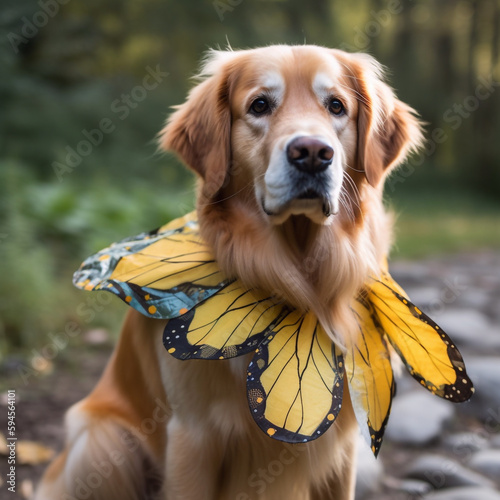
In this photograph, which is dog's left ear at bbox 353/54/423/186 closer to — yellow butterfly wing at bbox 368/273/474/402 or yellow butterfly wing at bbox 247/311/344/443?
yellow butterfly wing at bbox 368/273/474/402

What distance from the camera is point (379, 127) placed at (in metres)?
2.40

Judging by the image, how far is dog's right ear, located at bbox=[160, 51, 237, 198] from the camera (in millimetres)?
2299

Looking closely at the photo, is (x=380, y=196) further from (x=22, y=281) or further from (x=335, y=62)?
(x=22, y=281)

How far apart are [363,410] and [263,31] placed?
1012 cm

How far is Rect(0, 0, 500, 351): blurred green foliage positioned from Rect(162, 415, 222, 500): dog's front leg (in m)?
1.65

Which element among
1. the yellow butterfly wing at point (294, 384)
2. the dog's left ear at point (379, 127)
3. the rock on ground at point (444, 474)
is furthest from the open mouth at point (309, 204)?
the rock on ground at point (444, 474)

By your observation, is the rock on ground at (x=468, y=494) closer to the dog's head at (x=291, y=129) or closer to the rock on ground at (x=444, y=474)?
the rock on ground at (x=444, y=474)

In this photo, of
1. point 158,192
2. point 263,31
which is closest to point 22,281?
point 158,192

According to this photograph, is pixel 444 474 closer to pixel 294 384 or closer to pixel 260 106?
pixel 294 384

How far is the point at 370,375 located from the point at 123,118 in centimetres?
753

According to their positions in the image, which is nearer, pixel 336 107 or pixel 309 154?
pixel 309 154

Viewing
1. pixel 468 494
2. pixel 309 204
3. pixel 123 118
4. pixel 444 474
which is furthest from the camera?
pixel 123 118

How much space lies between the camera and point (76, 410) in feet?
8.32

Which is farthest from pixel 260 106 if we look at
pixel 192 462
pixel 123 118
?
pixel 123 118
